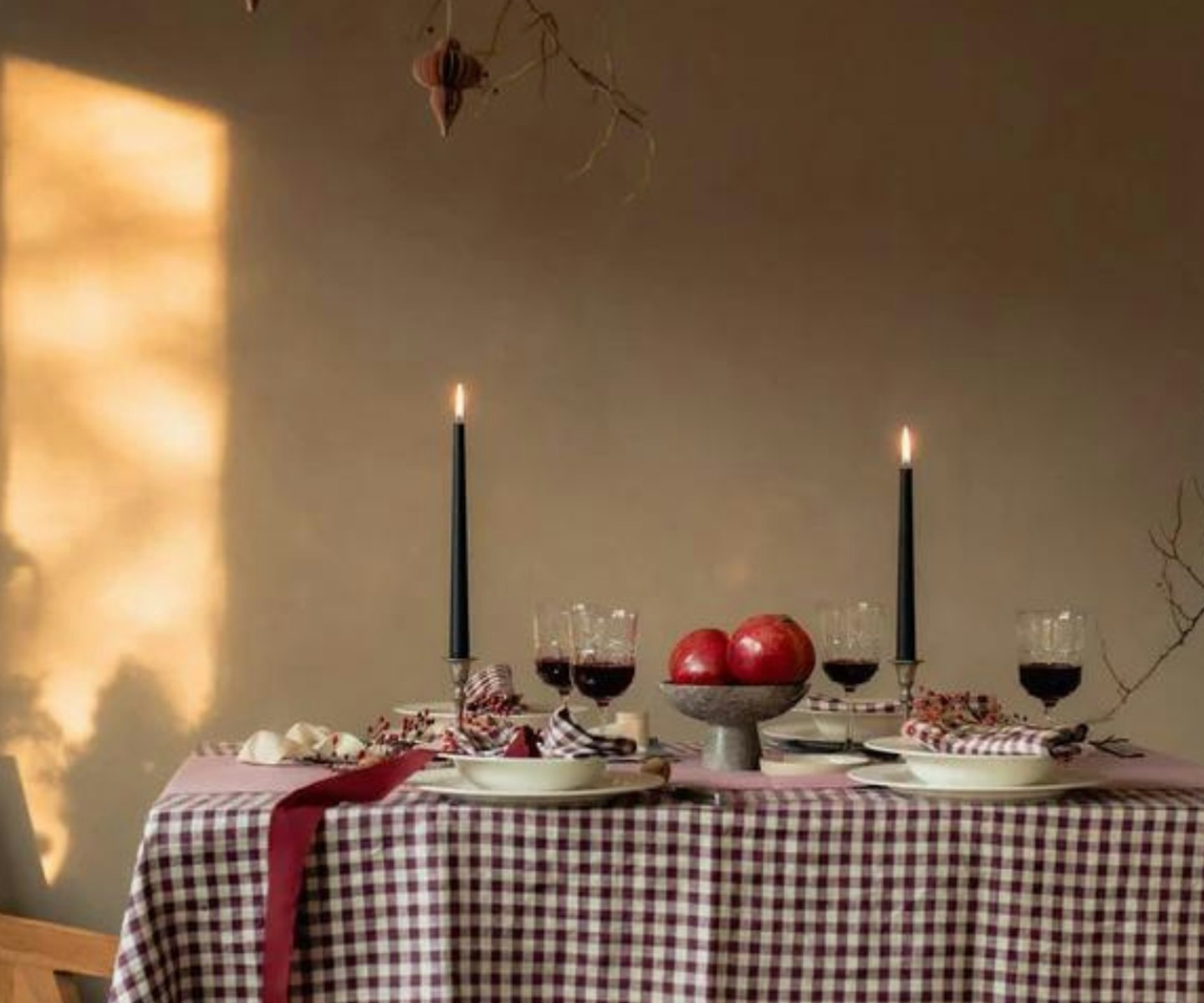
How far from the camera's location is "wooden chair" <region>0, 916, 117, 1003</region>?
255 centimetres

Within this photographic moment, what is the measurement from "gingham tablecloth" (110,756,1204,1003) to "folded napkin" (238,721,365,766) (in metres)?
0.32

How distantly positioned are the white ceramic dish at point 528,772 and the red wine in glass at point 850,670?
54 cm

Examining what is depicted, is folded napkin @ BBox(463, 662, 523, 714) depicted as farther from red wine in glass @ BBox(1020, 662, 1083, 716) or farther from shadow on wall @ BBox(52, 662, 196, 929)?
shadow on wall @ BBox(52, 662, 196, 929)

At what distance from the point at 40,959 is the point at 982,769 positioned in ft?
4.81

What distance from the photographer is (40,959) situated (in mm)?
2566

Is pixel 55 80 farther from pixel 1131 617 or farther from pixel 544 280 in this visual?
pixel 1131 617

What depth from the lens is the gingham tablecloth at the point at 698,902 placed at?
1666 mm

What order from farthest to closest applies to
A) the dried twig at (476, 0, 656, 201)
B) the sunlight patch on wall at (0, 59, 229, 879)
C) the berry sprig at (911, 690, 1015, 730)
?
1. the dried twig at (476, 0, 656, 201)
2. the sunlight patch on wall at (0, 59, 229, 879)
3. the berry sprig at (911, 690, 1015, 730)

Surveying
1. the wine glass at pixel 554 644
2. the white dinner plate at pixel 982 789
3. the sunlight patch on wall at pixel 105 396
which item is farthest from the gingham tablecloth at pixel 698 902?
the sunlight patch on wall at pixel 105 396

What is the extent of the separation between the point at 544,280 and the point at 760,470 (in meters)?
0.54

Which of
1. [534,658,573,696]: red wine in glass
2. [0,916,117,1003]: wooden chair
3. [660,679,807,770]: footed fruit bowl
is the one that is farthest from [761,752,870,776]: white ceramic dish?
[0,916,117,1003]: wooden chair

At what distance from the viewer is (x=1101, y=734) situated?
3.37 m

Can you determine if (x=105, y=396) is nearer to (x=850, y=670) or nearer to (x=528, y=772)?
(x=850, y=670)

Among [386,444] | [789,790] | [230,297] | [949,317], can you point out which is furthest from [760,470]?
[789,790]
